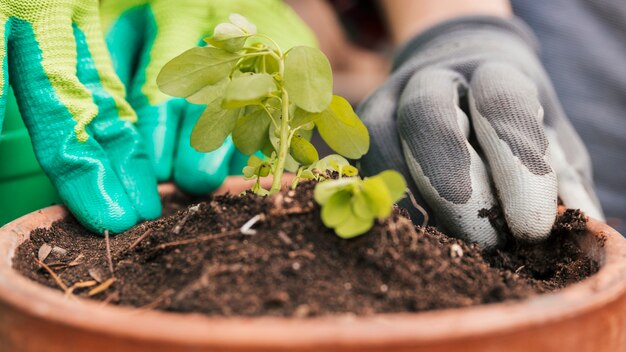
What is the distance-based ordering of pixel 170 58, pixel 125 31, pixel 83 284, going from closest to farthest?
pixel 83 284
pixel 170 58
pixel 125 31

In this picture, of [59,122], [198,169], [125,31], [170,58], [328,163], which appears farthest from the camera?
[125,31]

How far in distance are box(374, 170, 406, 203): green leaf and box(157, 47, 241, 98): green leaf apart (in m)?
0.25

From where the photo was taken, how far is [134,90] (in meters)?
1.22

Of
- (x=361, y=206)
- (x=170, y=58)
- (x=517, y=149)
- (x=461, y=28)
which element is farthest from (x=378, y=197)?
(x=461, y=28)

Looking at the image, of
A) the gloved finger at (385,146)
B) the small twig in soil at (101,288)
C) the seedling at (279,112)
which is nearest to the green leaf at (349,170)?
the seedling at (279,112)

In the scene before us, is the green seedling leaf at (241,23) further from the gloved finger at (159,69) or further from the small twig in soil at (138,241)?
the gloved finger at (159,69)

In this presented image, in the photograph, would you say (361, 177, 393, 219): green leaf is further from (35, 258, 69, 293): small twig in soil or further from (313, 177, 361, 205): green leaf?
(35, 258, 69, 293): small twig in soil

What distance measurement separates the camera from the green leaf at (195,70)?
70 centimetres

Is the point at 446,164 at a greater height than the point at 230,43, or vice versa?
the point at 230,43

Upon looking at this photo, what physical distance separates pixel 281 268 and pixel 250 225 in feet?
0.27

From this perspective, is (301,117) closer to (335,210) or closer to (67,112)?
(335,210)

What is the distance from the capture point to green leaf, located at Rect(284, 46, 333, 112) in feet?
2.16

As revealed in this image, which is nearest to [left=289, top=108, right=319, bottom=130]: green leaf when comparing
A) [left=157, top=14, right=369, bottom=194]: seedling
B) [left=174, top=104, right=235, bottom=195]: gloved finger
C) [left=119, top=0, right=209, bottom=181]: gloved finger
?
[left=157, top=14, right=369, bottom=194]: seedling

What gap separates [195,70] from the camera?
0.71 m
